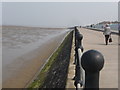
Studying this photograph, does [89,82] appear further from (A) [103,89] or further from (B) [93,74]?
(A) [103,89]

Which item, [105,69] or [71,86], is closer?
[71,86]

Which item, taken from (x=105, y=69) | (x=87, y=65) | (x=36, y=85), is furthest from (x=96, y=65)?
(x=36, y=85)

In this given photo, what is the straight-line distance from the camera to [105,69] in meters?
7.87

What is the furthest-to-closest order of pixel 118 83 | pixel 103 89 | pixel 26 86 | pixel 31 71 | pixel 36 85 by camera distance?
pixel 31 71, pixel 26 86, pixel 36 85, pixel 118 83, pixel 103 89

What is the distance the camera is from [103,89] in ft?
18.2

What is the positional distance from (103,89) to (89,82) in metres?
2.80

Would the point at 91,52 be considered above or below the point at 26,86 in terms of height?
above

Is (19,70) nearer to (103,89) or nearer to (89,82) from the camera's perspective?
(103,89)

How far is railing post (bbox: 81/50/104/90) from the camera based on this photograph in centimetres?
274

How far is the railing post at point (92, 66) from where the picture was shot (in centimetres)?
274

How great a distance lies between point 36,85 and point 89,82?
331 inches

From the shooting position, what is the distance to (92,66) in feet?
8.98

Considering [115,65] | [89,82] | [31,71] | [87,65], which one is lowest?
[31,71]

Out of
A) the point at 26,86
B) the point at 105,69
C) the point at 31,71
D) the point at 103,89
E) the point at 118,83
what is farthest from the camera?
the point at 31,71
